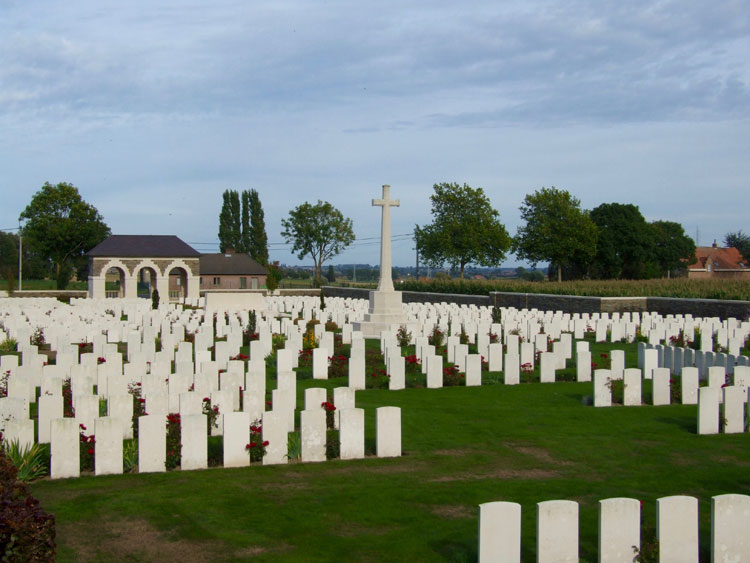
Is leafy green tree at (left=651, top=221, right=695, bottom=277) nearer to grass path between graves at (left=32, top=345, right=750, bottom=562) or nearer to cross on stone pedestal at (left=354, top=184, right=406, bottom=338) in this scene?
cross on stone pedestal at (left=354, top=184, right=406, bottom=338)

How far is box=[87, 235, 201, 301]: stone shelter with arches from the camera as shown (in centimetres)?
4388

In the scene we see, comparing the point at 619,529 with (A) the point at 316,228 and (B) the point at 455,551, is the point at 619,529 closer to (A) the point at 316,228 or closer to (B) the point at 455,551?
(B) the point at 455,551

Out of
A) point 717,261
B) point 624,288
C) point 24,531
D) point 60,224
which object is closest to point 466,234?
point 624,288

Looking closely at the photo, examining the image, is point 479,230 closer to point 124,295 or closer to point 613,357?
point 124,295

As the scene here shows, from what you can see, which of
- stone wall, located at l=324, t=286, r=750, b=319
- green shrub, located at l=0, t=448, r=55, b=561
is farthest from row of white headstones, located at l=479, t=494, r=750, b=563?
stone wall, located at l=324, t=286, r=750, b=319

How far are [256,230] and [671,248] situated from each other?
35556mm

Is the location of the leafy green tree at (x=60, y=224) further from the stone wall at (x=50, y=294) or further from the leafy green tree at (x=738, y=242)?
the leafy green tree at (x=738, y=242)

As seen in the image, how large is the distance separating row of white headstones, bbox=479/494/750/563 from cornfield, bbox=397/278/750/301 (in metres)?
22.7

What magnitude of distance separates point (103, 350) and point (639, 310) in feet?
63.3

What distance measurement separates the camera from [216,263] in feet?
194

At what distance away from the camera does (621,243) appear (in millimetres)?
54688

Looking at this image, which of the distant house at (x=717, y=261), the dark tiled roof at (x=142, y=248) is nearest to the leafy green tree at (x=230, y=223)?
the dark tiled roof at (x=142, y=248)

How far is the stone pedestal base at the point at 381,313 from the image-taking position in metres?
20.9

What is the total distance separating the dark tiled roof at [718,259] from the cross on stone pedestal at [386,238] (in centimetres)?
6017
